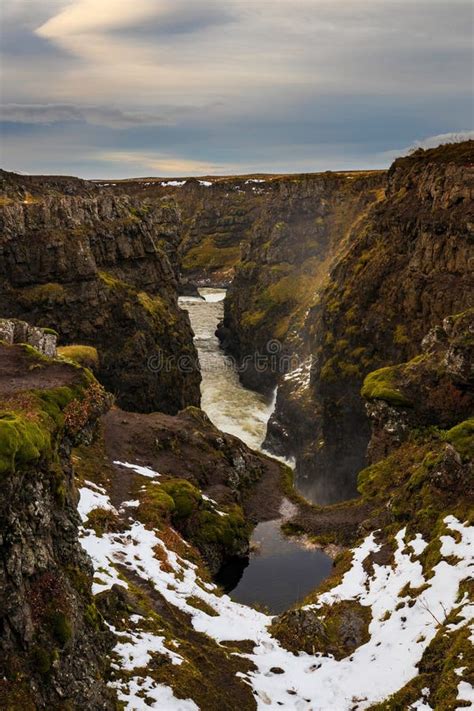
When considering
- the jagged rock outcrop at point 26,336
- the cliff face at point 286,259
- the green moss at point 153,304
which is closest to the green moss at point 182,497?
the jagged rock outcrop at point 26,336

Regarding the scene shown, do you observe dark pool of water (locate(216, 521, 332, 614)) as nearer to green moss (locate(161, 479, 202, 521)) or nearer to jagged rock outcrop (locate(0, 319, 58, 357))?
green moss (locate(161, 479, 202, 521))

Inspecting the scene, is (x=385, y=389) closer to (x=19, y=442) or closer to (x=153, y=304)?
(x=19, y=442)

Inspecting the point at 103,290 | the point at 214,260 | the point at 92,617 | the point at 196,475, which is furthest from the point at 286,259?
the point at 92,617

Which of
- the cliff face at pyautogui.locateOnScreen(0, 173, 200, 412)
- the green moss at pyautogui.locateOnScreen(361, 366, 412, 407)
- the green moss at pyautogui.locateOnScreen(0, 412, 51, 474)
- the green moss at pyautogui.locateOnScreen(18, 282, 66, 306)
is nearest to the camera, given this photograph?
the green moss at pyautogui.locateOnScreen(0, 412, 51, 474)

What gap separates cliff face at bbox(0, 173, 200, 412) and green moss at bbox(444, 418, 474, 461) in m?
47.9

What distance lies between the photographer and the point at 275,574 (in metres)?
41.5

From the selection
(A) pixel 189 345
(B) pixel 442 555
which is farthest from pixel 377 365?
(B) pixel 442 555

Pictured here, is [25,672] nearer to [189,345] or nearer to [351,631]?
[351,631]

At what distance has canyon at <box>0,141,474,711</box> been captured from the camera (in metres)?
18.8

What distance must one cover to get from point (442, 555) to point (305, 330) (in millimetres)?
64423

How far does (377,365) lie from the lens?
2608 inches

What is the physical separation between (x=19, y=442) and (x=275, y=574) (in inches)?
1159

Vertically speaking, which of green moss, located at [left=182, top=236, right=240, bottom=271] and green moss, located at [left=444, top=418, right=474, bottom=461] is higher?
green moss, located at [left=182, top=236, right=240, bottom=271]

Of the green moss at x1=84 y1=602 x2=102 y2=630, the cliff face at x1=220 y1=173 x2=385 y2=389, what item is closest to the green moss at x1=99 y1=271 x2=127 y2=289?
the cliff face at x1=220 y1=173 x2=385 y2=389
